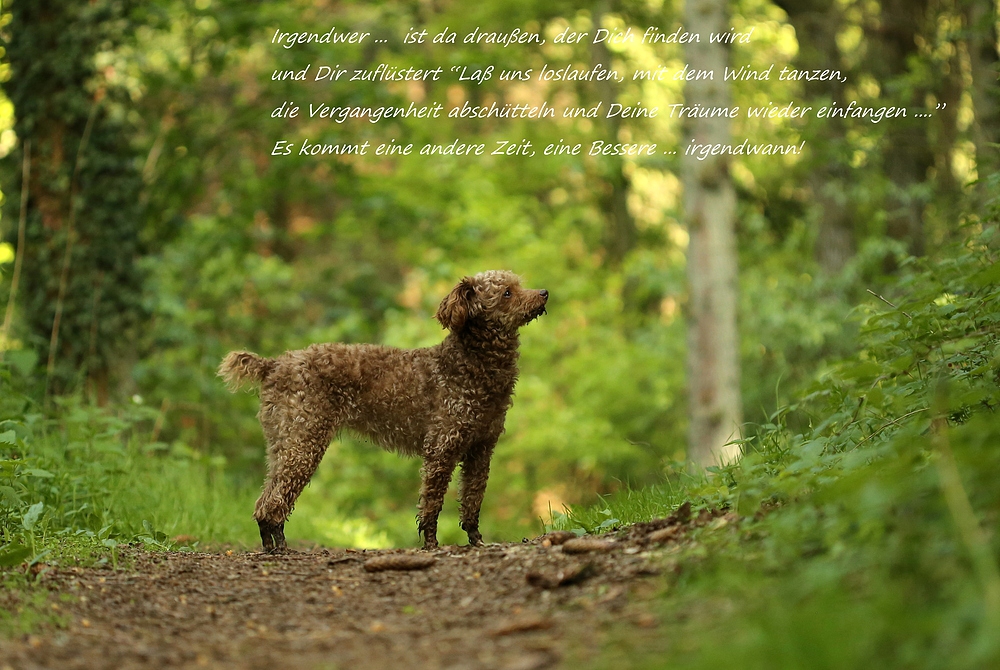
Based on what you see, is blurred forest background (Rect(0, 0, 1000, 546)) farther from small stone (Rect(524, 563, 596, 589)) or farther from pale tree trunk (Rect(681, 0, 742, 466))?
small stone (Rect(524, 563, 596, 589))

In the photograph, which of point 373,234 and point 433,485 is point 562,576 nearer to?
point 433,485

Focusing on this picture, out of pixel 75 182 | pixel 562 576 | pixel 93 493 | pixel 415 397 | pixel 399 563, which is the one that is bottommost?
pixel 562 576

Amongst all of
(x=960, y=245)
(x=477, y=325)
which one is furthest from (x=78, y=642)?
(x=960, y=245)

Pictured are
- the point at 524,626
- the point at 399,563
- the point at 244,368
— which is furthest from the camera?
the point at 244,368

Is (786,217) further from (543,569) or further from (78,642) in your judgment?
(78,642)

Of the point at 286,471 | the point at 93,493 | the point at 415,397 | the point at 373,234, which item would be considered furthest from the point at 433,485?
the point at 373,234

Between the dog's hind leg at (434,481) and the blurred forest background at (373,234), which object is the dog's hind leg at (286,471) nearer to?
the dog's hind leg at (434,481)

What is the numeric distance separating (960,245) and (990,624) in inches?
142

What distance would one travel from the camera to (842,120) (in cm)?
1138

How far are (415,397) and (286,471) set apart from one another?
2.88ft

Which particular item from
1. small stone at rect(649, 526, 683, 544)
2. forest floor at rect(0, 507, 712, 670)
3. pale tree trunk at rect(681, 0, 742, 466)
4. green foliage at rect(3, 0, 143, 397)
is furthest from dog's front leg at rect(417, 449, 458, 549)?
green foliage at rect(3, 0, 143, 397)

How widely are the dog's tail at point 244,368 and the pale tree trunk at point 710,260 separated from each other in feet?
16.0

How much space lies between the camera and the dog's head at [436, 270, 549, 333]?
5484 millimetres

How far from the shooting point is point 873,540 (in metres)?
2.86
